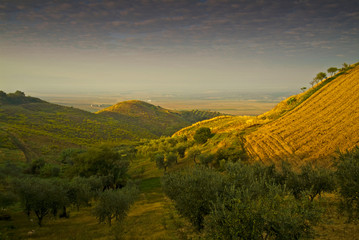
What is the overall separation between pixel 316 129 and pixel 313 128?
4.50ft

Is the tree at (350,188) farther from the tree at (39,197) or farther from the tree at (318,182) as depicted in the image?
the tree at (39,197)

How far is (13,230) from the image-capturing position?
30.2m

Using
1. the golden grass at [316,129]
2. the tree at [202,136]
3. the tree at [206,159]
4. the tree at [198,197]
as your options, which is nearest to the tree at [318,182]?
the tree at [198,197]

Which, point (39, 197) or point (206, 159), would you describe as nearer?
point (39, 197)

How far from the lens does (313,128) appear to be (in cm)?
6188

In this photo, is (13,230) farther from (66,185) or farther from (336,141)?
(336,141)

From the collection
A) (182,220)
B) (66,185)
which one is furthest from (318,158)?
(66,185)

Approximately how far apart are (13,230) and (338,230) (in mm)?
48366

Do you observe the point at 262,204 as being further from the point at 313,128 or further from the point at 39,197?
the point at 313,128

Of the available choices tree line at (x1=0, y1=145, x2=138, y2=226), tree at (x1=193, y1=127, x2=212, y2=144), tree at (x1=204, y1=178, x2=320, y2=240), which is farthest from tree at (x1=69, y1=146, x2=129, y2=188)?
tree at (x1=204, y1=178, x2=320, y2=240)

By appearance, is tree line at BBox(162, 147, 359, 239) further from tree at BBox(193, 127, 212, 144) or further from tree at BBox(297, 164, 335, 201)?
tree at BBox(193, 127, 212, 144)

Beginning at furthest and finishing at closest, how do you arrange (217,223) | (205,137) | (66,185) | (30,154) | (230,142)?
(30,154), (205,137), (230,142), (66,185), (217,223)

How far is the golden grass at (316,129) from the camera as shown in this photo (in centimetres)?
5162

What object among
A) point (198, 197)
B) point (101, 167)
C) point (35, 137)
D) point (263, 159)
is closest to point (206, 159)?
point (263, 159)
